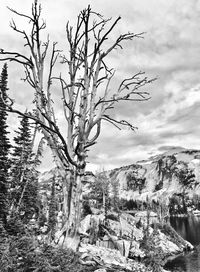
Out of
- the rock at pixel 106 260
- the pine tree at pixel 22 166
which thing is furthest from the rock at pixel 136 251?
the pine tree at pixel 22 166

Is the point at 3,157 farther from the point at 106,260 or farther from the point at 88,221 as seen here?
the point at 88,221

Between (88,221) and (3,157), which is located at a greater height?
(3,157)

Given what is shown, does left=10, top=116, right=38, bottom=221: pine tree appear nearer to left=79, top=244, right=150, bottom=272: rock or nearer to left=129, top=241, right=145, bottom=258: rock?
left=79, top=244, right=150, bottom=272: rock

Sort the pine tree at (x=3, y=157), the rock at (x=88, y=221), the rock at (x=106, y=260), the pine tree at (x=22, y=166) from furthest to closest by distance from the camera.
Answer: the rock at (x=88, y=221) < the pine tree at (x=22, y=166) < the pine tree at (x=3, y=157) < the rock at (x=106, y=260)

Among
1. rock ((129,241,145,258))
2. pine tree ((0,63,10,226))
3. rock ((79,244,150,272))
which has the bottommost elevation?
rock ((129,241,145,258))

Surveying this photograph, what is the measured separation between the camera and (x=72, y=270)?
18.1 ft

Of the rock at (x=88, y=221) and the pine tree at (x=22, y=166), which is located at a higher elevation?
the pine tree at (x=22, y=166)

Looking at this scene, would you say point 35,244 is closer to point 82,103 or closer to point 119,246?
point 82,103

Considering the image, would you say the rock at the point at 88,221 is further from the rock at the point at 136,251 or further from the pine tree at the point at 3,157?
the pine tree at the point at 3,157

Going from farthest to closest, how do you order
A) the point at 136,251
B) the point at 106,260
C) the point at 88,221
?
1. the point at 88,221
2. the point at 136,251
3. the point at 106,260

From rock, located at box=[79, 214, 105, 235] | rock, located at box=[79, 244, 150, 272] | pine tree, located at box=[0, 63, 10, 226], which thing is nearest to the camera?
rock, located at box=[79, 244, 150, 272]

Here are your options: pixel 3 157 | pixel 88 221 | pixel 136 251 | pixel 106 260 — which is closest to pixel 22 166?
pixel 3 157

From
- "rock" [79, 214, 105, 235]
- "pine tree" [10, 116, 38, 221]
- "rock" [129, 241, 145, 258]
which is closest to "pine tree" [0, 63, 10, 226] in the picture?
"pine tree" [10, 116, 38, 221]

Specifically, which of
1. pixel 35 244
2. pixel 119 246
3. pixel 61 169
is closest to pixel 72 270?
pixel 35 244
